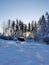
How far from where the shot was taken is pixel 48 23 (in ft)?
128

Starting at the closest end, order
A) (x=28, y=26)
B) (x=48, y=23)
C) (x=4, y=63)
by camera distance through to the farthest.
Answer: (x=4, y=63) → (x=48, y=23) → (x=28, y=26)

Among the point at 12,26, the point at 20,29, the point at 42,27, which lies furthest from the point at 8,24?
the point at 42,27

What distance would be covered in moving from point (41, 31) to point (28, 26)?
27.8 m

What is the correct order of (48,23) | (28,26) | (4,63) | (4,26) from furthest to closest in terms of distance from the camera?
(28,26) < (4,26) < (48,23) < (4,63)

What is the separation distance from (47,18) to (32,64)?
36368 millimetres

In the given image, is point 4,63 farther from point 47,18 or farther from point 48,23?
point 47,18

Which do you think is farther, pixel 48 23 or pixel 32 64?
pixel 48 23

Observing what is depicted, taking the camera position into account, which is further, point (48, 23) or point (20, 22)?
point (20, 22)

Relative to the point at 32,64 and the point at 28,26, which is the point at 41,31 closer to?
the point at 28,26

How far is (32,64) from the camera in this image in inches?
240

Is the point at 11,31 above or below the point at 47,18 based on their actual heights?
below

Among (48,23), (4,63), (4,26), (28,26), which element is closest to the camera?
(4,63)

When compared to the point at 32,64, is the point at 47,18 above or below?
above

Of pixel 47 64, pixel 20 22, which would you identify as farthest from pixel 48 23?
pixel 47 64
